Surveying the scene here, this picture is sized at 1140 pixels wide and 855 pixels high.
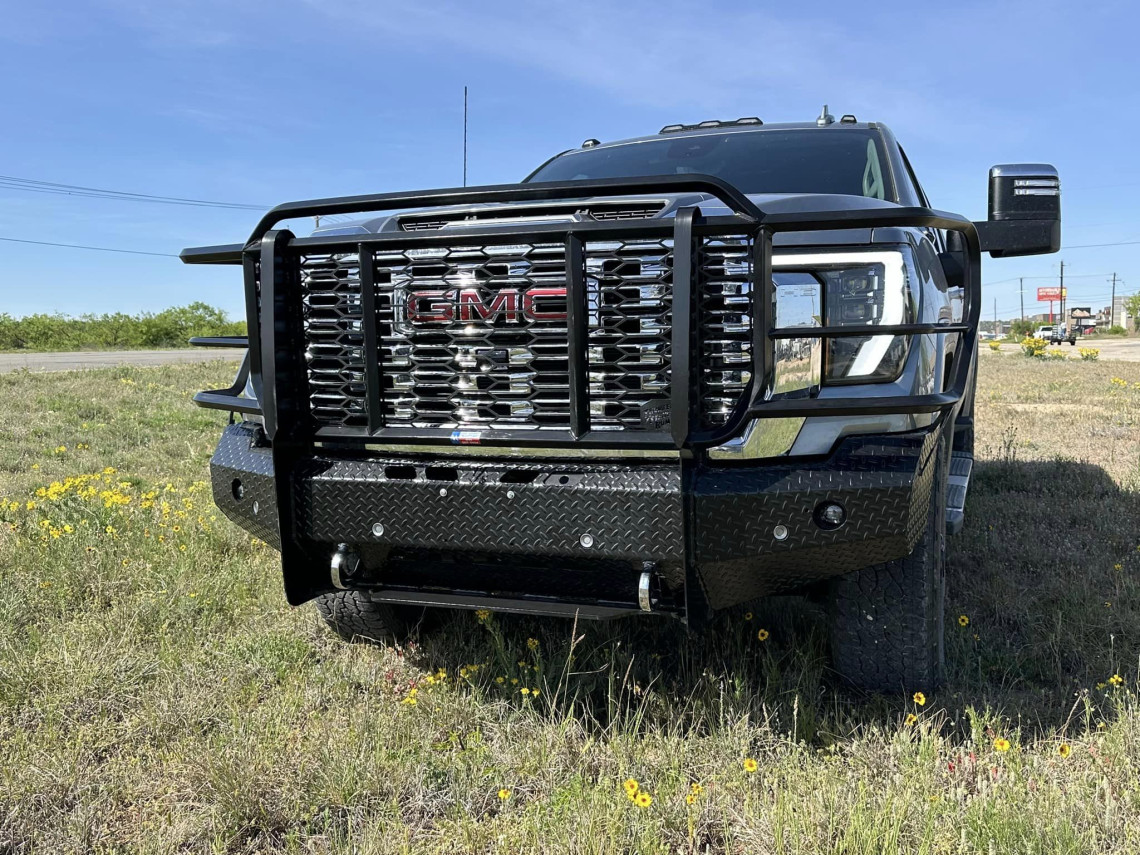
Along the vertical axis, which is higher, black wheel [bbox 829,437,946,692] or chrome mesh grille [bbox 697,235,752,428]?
chrome mesh grille [bbox 697,235,752,428]

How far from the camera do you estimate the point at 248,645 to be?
3055 millimetres

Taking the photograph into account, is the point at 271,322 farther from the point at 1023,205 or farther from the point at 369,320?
the point at 1023,205

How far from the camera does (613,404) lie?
7.12ft

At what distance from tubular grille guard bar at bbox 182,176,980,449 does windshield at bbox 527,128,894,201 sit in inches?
38.8

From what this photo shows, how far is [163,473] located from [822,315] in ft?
18.3

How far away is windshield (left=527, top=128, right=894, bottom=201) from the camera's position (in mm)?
3270

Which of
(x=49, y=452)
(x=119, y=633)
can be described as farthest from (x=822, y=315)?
(x=49, y=452)

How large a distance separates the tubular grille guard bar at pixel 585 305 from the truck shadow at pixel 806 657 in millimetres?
814

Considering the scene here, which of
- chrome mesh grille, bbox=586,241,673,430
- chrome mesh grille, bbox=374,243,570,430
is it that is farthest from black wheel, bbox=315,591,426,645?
chrome mesh grille, bbox=586,241,673,430

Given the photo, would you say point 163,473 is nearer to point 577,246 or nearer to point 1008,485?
point 577,246

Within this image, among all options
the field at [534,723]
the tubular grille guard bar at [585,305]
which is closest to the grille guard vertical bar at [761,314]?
the tubular grille guard bar at [585,305]

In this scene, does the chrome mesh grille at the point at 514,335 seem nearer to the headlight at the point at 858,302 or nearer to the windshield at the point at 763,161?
the headlight at the point at 858,302

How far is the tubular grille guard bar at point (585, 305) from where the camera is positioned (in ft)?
6.57

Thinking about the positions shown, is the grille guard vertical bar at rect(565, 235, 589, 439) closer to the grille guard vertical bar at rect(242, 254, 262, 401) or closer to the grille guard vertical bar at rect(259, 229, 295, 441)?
the grille guard vertical bar at rect(259, 229, 295, 441)
